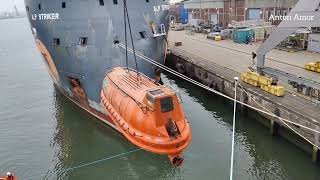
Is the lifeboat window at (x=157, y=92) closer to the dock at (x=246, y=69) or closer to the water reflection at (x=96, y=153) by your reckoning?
the water reflection at (x=96, y=153)

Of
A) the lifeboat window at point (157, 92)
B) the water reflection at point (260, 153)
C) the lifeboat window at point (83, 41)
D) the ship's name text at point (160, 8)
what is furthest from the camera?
the ship's name text at point (160, 8)

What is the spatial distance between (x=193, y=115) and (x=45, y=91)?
14.7 m

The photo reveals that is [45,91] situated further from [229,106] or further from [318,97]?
[318,97]

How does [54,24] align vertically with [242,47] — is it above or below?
above

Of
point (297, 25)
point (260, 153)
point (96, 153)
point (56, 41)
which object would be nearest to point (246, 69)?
point (297, 25)

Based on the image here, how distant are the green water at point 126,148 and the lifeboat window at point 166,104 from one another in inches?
210

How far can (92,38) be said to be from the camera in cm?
1802

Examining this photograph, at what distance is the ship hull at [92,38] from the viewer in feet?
59.0

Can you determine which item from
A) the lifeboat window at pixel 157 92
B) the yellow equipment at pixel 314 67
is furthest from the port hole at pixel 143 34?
the yellow equipment at pixel 314 67

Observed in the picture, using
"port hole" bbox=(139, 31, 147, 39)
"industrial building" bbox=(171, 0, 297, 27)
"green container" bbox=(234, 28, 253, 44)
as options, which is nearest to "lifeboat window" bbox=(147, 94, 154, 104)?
"port hole" bbox=(139, 31, 147, 39)

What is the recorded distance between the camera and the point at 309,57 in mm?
28672

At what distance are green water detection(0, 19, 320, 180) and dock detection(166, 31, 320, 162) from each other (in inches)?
41.5

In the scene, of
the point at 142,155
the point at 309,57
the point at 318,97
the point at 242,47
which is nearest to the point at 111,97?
the point at 142,155

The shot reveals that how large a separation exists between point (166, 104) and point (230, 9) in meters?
40.6
